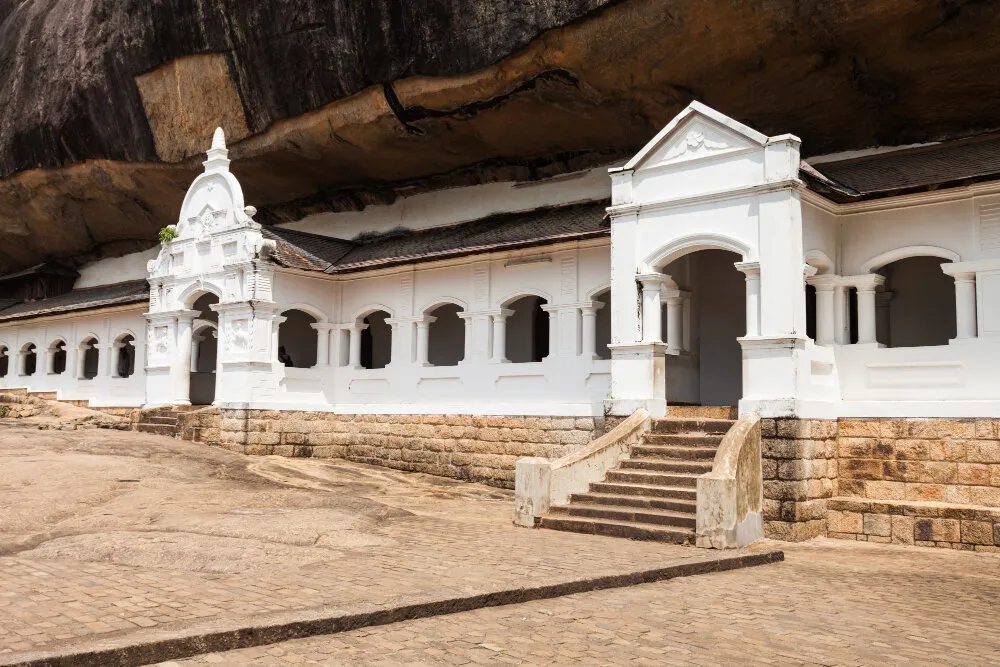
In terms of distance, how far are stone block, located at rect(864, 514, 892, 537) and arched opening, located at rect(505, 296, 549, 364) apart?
8488 millimetres

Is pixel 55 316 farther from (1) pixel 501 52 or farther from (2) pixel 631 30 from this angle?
(2) pixel 631 30

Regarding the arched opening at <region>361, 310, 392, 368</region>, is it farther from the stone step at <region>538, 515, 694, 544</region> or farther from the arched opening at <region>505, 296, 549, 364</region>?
the stone step at <region>538, 515, 694, 544</region>

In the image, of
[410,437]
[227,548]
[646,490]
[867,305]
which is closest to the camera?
[227,548]

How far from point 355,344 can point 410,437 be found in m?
2.90

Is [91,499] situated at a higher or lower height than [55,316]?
lower

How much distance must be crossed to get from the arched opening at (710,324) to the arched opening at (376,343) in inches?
329

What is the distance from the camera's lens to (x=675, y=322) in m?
15.9

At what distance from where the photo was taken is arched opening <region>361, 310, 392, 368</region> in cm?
2312

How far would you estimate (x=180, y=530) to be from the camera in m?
9.85

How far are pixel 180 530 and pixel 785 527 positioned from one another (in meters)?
7.20

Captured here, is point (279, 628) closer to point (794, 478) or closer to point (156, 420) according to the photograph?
point (794, 478)

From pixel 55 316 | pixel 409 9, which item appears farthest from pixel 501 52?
pixel 55 316

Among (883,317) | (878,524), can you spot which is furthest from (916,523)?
(883,317)

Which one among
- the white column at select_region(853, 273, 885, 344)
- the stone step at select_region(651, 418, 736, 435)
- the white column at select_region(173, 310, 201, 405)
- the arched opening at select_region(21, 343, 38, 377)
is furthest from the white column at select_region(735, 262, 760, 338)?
the arched opening at select_region(21, 343, 38, 377)
